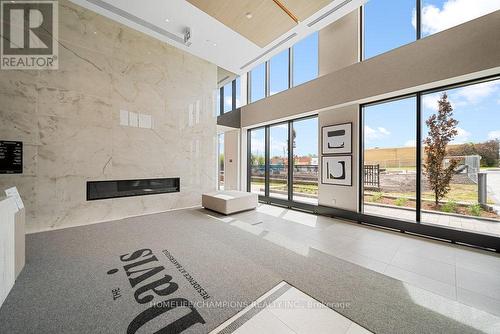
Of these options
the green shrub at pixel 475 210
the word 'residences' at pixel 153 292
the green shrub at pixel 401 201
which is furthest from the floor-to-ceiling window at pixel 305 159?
the word 'residences' at pixel 153 292

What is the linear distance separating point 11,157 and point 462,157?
784cm

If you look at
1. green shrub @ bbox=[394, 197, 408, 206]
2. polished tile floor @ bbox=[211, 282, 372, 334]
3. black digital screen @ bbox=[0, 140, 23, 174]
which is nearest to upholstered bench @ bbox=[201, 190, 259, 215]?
polished tile floor @ bbox=[211, 282, 372, 334]

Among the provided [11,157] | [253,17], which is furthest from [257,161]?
[11,157]

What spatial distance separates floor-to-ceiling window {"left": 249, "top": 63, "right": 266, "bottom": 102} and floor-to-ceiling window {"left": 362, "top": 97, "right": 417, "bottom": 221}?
3.64 m

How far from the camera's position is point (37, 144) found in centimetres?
355

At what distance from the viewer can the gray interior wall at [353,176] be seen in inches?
171

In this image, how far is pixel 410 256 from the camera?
2688 mm

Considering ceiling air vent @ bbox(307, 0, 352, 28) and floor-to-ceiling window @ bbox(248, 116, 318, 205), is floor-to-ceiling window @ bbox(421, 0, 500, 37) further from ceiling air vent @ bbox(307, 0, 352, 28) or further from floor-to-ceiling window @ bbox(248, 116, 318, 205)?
floor-to-ceiling window @ bbox(248, 116, 318, 205)

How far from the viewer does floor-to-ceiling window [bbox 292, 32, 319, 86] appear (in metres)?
5.18

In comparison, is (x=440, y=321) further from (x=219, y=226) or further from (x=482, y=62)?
(x=482, y=62)

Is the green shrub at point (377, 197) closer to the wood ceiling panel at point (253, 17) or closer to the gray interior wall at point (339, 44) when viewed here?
the gray interior wall at point (339, 44)

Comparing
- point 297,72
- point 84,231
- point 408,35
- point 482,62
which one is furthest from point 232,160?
point 482,62

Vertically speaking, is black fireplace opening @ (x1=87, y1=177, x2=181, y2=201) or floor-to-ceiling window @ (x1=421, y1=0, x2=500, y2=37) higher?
floor-to-ceiling window @ (x1=421, y1=0, x2=500, y2=37)

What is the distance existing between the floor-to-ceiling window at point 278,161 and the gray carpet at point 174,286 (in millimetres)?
3177
